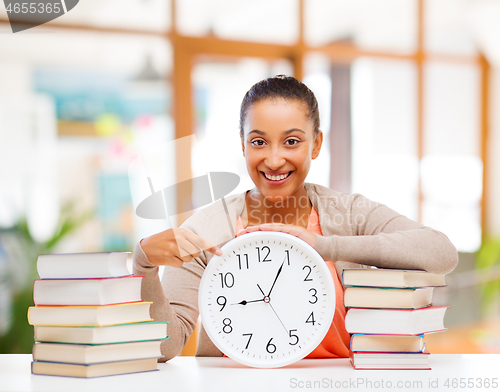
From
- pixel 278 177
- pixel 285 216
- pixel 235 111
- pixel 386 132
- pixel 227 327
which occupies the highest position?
pixel 235 111

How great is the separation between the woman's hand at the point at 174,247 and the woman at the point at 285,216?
0.02 meters

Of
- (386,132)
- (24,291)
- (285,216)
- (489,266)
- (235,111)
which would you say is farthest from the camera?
(489,266)

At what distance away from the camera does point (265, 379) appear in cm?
115

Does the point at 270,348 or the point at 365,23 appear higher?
the point at 365,23

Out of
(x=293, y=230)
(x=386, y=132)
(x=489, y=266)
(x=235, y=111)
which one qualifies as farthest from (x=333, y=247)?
(x=489, y=266)

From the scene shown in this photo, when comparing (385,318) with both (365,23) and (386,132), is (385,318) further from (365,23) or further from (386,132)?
(365,23)

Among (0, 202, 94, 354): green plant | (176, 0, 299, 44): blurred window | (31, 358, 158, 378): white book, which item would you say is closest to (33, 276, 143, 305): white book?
(31, 358, 158, 378): white book

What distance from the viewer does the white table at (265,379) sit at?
3.64 feet

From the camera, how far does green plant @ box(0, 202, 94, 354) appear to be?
3387 millimetres

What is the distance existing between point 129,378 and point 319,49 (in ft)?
13.3

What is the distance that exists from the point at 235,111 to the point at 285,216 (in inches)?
114

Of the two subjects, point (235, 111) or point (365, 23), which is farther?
point (365, 23)

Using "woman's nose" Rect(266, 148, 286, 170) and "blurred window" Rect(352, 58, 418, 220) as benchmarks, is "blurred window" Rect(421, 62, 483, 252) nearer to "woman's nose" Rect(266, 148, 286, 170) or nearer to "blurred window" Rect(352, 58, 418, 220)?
"blurred window" Rect(352, 58, 418, 220)

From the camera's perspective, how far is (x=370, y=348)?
1.23 m
